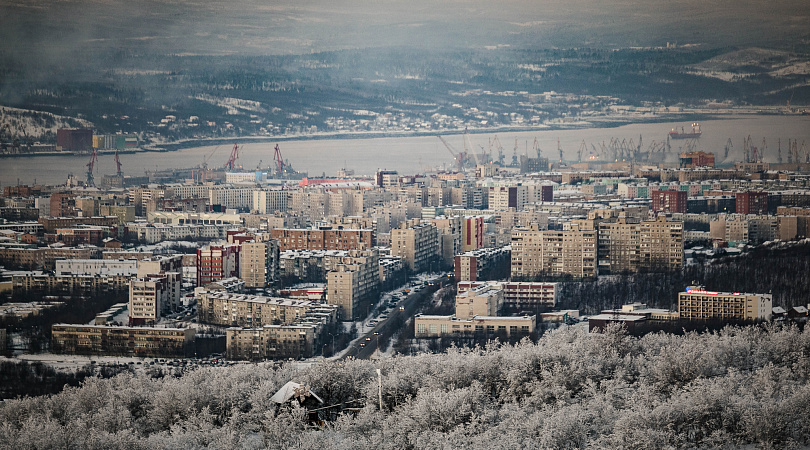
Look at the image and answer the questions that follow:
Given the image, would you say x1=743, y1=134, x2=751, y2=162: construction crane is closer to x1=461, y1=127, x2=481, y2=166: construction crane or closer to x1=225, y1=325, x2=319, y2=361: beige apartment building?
x1=461, y1=127, x2=481, y2=166: construction crane

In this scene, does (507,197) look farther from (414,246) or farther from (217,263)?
(217,263)

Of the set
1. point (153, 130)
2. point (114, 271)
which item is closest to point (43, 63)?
point (153, 130)

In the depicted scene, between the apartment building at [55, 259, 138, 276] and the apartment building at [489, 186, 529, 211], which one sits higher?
the apartment building at [489, 186, 529, 211]

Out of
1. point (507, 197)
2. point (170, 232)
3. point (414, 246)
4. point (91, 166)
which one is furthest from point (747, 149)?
point (414, 246)

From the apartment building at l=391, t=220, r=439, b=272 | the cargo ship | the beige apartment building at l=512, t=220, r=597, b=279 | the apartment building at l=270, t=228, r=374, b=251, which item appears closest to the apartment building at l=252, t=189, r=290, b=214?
the apartment building at l=270, t=228, r=374, b=251

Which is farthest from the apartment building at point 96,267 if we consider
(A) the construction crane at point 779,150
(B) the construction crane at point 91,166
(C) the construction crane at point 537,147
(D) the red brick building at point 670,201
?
(C) the construction crane at point 537,147

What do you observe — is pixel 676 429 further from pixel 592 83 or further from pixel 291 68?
pixel 291 68

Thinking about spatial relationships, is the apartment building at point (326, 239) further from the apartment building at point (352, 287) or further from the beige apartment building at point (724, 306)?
the beige apartment building at point (724, 306)
